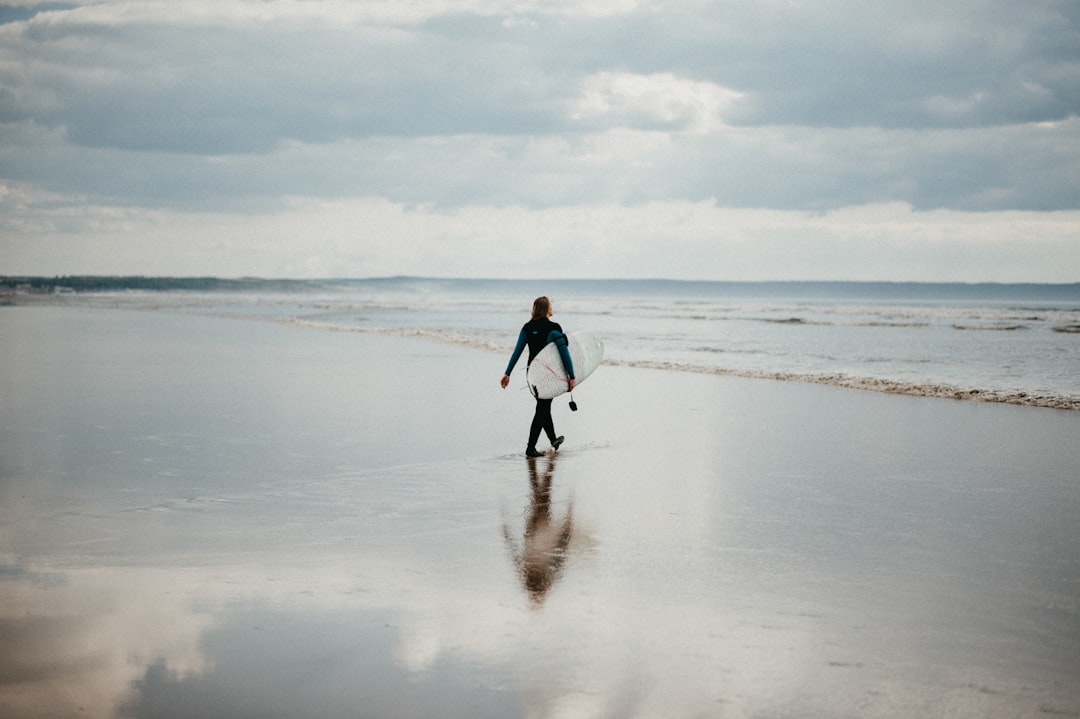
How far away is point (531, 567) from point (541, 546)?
0.61m

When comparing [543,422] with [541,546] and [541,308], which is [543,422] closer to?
[541,308]

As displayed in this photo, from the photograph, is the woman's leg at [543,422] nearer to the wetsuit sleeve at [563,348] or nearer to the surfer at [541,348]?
the surfer at [541,348]

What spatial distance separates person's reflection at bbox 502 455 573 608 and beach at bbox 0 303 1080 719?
0.03 m

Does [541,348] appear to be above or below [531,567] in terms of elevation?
above

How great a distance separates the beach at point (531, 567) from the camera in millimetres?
4801

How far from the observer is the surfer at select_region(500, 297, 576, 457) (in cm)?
1180

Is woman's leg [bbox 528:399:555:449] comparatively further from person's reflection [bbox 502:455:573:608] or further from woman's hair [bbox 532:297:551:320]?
person's reflection [bbox 502:455:573:608]


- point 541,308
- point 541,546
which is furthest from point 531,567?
point 541,308

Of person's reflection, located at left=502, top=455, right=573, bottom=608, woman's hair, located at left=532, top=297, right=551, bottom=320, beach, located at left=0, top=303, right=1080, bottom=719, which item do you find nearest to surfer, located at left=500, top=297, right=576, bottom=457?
woman's hair, located at left=532, top=297, right=551, bottom=320

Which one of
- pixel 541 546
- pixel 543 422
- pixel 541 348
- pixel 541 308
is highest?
pixel 541 308

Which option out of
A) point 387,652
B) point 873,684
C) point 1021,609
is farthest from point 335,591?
point 1021,609

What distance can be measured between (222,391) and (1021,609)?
1446cm

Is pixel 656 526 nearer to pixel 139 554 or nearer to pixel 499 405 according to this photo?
pixel 139 554

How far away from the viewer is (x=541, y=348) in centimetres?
1237
